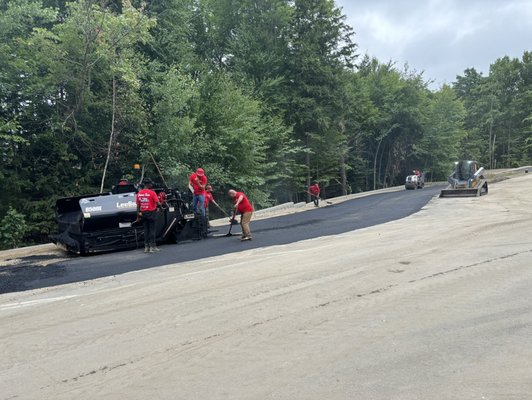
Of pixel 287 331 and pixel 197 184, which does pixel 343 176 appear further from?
pixel 287 331

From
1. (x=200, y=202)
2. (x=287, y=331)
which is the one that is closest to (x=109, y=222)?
(x=200, y=202)

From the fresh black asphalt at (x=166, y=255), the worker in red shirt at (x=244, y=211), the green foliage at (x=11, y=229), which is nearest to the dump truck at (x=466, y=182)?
the fresh black asphalt at (x=166, y=255)

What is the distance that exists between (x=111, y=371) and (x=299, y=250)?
265 inches

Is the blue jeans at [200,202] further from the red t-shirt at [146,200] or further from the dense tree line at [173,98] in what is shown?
the dense tree line at [173,98]

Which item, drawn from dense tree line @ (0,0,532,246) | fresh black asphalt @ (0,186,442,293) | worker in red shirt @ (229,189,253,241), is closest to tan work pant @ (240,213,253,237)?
worker in red shirt @ (229,189,253,241)

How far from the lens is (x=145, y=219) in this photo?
36.3ft

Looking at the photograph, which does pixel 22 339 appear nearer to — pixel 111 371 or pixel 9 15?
pixel 111 371

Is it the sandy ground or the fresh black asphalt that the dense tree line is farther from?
the sandy ground

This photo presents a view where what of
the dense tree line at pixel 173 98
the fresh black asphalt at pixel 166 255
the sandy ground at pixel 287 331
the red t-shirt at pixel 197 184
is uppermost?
the dense tree line at pixel 173 98

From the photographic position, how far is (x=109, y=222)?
11.4 metres

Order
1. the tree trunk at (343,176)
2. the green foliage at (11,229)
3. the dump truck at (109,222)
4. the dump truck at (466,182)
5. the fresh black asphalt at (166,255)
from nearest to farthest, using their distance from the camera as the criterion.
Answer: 1. the fresh black asphalt at (166,255)
2. the dump truck at (109,222)
3. the green foliage at (11,229)
4. the dump truck at (466,182)
5. the tree trunk at (343,176)

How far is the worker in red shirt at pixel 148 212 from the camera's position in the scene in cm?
1091

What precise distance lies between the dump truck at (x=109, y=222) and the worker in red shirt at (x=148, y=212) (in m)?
0.52

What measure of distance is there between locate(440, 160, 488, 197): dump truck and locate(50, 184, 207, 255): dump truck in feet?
55.8
